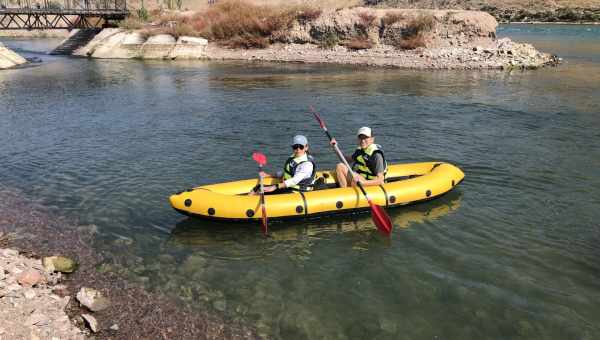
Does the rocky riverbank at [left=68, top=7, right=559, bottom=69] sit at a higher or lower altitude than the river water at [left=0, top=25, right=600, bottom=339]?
higher

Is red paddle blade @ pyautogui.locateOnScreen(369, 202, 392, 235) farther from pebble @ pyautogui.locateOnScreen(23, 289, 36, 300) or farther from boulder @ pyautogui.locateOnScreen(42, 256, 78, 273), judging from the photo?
pebble @ pyautogui.locateOnScreen(23, 289, 36, 300)

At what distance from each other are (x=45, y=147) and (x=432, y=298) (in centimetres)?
1065

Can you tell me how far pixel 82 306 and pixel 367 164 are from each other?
510 centimetres

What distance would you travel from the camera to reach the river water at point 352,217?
545 centimetres

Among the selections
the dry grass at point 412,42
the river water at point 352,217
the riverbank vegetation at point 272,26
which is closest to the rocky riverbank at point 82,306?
the river water at point 352,217

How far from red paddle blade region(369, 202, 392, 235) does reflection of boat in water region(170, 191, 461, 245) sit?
0.31 metres

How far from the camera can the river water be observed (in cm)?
545

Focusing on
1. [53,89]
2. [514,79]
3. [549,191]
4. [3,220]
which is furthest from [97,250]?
[514,79]

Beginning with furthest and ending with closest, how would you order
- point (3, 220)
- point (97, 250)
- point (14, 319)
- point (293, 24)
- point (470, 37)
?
point (293, 24), point (470, 37), point (3, 220), point (97, 250), point (14, 319)

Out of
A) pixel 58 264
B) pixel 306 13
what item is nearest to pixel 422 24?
pixel 306 13

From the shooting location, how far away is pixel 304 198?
751 centimetres

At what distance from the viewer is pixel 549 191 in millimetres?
8727

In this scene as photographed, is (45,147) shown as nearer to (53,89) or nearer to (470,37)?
(53,89)

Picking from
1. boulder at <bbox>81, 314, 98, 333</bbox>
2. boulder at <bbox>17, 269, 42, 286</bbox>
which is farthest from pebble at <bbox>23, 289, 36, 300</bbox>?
boulder at <bbox>81, 314, 98, 333</bbox>
